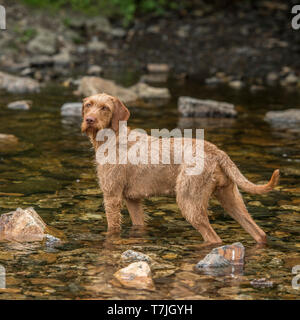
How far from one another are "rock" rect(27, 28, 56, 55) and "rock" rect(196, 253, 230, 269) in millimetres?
19715

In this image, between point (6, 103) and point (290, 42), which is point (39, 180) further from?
point (290, 42)

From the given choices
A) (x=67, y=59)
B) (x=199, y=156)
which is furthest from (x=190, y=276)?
(x=67, y=59)

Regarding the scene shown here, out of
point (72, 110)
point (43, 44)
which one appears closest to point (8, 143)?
point (72, 110)

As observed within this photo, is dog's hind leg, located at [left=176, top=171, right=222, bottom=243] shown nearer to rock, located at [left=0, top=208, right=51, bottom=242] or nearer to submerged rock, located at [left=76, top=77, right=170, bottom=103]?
rock, located at [left=0, top=208, right=51, bottom=242]

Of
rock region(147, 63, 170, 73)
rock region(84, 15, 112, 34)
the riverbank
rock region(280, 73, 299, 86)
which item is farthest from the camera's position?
rock region(84, 15, 112, 34)

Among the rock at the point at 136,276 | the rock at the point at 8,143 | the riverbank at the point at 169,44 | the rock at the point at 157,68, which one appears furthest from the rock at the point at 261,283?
the rock at the point at 157,68

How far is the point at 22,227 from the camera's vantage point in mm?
7551

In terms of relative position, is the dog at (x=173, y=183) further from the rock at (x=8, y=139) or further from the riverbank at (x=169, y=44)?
the riverbank at (x=169, y=44)

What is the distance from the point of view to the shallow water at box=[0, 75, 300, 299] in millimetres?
6207

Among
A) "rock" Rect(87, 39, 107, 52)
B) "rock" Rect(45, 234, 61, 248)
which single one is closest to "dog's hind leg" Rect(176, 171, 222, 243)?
"rock" Rect(45, 234, 61, 248)

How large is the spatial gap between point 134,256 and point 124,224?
1436mm

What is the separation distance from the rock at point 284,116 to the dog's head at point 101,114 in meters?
8.63

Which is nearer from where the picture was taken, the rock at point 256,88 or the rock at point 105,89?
the rock at point 105,89

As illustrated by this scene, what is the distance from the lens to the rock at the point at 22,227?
750cm
